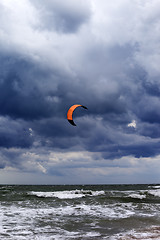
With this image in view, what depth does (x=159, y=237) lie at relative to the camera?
29.1 feet

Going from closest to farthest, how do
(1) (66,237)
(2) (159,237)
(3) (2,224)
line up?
(2) (159,237) < (1) (66,237) < (3) (2,224)

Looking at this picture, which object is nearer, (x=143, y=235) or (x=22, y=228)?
(x=143, y=235)

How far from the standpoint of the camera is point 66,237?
9.55m

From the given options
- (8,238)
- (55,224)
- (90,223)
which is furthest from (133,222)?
(8,238)

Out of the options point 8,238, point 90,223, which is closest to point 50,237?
point 8,238

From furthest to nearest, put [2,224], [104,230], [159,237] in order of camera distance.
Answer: [2,224], [104,230], [159,237]

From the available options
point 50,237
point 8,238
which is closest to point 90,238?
point 50,237

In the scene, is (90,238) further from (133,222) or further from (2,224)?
(2,224)

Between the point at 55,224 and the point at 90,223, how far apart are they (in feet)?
6.29

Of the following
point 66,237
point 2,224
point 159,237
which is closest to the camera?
point 159,237

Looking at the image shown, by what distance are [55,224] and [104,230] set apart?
300 cm

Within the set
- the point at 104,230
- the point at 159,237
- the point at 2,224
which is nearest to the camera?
the point at 159,237

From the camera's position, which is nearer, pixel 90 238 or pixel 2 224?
pixel 90 238

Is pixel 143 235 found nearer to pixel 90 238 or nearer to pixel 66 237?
pixel 90 238
